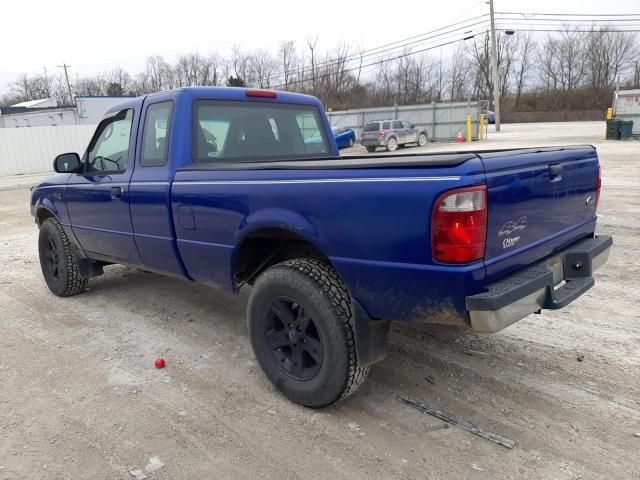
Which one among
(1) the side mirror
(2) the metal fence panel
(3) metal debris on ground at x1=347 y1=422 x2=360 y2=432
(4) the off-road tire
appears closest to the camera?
(3) metal debris on ground at x1=347 y1=422 x2=360 y2=432

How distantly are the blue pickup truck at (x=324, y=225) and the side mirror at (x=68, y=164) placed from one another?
0.03 m

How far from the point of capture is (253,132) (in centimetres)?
423

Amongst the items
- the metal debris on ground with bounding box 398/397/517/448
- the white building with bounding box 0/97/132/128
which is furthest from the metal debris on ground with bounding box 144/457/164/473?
the white building with bounding box 0/97/132/128

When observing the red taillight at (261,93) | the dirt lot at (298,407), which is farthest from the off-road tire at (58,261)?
the red taillight at (261,93)

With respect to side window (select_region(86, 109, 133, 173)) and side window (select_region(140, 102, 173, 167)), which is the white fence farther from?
side window (select_region(140, 102, 173, 167))

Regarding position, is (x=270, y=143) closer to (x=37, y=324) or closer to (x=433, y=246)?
(x=433, y=246)

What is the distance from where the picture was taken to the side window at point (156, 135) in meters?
3.84

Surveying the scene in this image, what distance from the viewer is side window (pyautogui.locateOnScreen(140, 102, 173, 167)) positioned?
384 centimetres

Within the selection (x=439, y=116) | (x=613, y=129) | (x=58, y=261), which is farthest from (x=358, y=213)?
(x=439, y=116)

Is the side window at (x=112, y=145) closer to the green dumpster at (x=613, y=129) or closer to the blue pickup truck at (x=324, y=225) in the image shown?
the blue pickup truck at (x=324, y=225)

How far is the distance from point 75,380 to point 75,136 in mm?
27362

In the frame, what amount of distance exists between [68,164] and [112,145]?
0.53 metres

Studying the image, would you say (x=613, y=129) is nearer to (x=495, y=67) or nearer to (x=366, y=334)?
(x=495, y=67)

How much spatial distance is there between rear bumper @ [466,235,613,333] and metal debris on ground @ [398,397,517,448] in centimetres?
68
